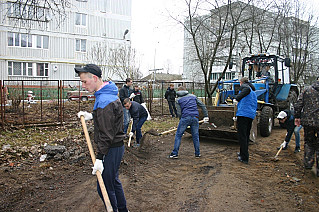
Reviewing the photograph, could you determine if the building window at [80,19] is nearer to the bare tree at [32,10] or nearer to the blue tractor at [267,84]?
the blue tractor at [267,84]

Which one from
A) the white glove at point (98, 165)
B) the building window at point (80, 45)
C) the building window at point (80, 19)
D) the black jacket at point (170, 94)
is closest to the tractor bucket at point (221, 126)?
the black jacket at point (170, 94)

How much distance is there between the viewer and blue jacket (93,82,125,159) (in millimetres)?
2469

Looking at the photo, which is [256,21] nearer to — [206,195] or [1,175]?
[206,195]

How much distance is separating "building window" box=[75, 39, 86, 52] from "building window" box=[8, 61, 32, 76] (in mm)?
4750

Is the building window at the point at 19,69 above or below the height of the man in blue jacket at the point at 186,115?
above

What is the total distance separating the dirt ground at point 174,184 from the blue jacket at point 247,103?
3.65ft

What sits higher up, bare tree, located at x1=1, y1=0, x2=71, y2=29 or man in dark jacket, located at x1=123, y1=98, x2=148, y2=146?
bare tree, located at x1=1, y1=0, x2=71, y2=29

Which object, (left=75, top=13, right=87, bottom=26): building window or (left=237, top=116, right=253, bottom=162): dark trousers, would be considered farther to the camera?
(left=75, top=13, right=87, bottom=26): building window

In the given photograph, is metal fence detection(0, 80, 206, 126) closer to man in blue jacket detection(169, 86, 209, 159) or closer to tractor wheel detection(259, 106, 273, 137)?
man in blue jacket detection(169, 86, 209, 159)

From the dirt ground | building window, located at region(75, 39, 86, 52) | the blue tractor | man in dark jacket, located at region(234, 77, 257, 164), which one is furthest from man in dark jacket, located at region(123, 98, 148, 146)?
building window, located at region(75, 39, 86, 52)

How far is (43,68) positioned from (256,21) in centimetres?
1944

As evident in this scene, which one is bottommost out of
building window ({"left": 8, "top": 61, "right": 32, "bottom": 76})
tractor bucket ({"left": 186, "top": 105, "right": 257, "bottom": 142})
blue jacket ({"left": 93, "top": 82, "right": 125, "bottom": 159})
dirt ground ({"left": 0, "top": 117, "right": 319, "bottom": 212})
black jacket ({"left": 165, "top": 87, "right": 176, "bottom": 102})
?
dirt ground ({"left": 0, "top": 117, "right": 319, "bottom": 212})

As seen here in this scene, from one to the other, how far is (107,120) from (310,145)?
419cm

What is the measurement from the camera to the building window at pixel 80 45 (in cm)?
2567
